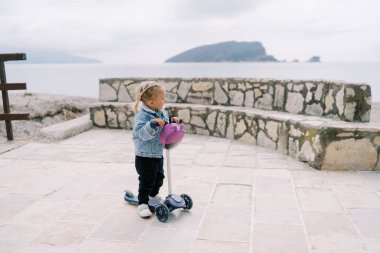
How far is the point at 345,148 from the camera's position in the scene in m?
5.02

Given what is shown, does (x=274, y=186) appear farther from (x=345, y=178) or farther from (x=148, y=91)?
(x=148, y=91)

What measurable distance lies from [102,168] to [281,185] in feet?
7.71

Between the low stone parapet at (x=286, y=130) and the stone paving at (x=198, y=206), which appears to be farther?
the low stone parapet at (x=286, y=130)

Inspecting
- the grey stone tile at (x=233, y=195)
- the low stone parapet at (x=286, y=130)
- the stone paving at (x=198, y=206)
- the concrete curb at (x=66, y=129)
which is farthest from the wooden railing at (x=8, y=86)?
the grey stone tile at (x=233, y=195)

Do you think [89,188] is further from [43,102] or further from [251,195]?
[43,102]

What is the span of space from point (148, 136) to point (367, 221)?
2109mm

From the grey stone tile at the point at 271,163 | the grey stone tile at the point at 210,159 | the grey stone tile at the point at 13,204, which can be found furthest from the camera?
the grey stone tile at the point at 210,159

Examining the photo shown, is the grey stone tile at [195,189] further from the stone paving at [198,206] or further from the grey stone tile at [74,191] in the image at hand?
the grey stone tile at [74,191]

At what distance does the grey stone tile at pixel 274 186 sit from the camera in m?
4.24

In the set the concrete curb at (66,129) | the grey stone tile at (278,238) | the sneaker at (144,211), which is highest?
the concrete curb at (66,129)

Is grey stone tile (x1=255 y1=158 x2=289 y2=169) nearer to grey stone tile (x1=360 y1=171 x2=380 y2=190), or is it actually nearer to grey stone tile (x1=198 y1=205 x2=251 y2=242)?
grey stone tile (x1=360 y1=171 x2=380 y2=190)

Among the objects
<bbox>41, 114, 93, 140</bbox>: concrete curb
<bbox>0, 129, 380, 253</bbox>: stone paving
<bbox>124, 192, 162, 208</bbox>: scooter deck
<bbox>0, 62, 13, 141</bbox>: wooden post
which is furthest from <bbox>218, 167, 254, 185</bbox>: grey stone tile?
<bbox>0, 62, 13, 141</bbox>: wooden post

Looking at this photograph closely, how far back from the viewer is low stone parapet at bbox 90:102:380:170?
5016 mm

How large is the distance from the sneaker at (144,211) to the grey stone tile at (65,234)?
445 mm
